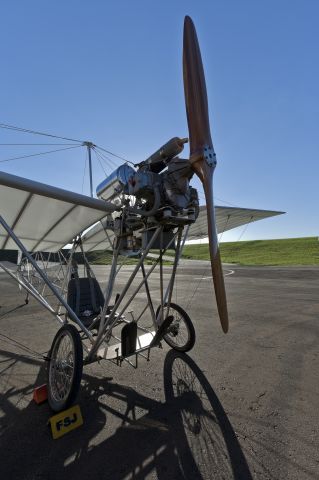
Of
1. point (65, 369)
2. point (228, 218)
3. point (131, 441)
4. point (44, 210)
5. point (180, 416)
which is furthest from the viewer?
point (228, 218)

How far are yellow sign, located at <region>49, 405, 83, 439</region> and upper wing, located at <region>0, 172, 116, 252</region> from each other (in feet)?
9.51

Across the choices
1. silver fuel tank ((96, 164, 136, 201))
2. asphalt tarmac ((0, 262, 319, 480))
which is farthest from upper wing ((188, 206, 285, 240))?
asphalt tarmac ((0, 262, 319, 480))

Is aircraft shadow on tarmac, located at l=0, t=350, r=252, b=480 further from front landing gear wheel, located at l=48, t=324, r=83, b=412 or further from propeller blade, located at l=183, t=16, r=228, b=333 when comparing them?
propeller blade, located at l=183, t=16, r=228, b=333

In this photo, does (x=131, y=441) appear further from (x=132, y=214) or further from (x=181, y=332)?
(x=181, y=332)

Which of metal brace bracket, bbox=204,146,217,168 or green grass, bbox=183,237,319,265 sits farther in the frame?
green grass, bbox=183,237,319,265

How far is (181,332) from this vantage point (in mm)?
6316

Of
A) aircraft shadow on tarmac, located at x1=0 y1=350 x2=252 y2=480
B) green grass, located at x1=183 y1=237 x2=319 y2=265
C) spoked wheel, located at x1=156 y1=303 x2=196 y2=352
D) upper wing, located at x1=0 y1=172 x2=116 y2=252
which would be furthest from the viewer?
green grass, located at x1=183 y1=237 x2=319 y2=265

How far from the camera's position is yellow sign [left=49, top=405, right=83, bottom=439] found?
3369 millimetres

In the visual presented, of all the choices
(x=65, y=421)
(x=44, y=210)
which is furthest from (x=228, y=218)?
(x=65, y=421)

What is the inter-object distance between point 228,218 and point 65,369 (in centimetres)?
477

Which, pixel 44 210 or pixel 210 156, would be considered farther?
pixel 44 210

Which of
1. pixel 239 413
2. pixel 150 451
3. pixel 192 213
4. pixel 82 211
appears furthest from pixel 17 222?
pixel 239 413

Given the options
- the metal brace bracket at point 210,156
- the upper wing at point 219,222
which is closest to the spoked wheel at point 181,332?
the upper wing at point 219,222

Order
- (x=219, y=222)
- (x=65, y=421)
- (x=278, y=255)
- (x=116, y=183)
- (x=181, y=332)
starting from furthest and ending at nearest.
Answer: (x=278, y=255) → (x=219, y=222) → (x=181, y=332) → (x=116, y=183) → (x=65, y=421)
